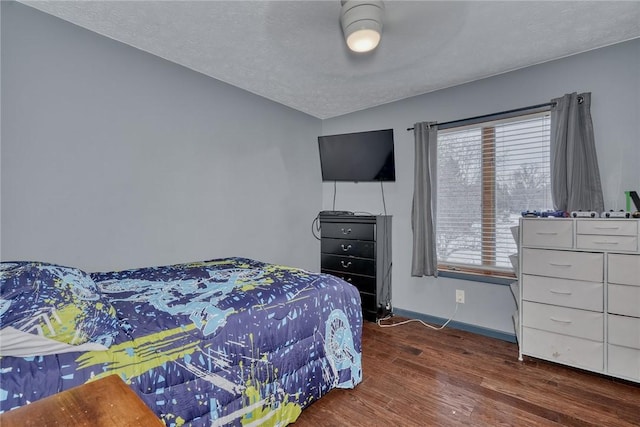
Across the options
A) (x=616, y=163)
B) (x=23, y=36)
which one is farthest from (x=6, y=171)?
(x=616, y=163)

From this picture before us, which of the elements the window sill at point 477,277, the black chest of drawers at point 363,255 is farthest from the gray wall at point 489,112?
the black chest of drawers at point 363,255

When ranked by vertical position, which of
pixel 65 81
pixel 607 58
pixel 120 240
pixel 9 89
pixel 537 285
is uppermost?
pixel 607 58

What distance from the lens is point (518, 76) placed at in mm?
2652

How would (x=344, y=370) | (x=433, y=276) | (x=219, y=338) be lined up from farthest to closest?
1. (x=433, y=276)
2. (x=344, y=370)
3. (x=219, y=338)

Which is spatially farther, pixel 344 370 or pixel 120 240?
pixel 120 240

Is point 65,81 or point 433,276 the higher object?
point 65,81

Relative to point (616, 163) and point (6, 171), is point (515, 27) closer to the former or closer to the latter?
point (616, 163)

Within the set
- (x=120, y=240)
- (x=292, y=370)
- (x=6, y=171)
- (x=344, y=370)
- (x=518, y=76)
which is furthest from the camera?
(x=518, y=76)

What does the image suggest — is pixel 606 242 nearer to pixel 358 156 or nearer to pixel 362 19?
pixel 362 19

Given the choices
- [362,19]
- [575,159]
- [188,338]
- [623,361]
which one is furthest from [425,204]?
[188,338]

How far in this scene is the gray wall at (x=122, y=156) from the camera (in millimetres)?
1823

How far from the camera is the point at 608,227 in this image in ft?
6.57

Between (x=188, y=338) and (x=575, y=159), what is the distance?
9.42ft

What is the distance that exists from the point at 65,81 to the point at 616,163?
154 inches
